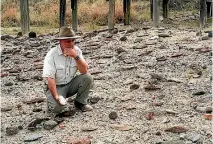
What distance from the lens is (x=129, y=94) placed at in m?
6.21

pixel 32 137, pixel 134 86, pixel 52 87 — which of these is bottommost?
pixel 32 137

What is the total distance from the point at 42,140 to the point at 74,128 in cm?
40

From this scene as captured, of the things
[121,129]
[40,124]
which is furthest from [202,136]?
[40,124]

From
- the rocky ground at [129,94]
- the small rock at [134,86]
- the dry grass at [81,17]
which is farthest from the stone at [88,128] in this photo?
the dry grass at [81,17]

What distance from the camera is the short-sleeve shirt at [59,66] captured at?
5.43 meters

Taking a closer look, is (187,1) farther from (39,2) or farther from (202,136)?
(202,136)

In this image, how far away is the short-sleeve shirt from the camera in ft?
17.8

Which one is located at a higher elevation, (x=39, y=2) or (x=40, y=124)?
(x=39, y=2)

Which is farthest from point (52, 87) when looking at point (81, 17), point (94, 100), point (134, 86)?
point (81, 17)

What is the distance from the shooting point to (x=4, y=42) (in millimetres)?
11109

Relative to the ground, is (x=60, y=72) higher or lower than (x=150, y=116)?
higher

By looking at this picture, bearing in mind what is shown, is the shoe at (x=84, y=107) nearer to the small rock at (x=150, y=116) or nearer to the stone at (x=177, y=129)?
the small rock at (x=150, y=116)

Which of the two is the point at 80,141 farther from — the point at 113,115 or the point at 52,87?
the point at 52,87

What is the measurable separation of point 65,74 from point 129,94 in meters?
0.98
